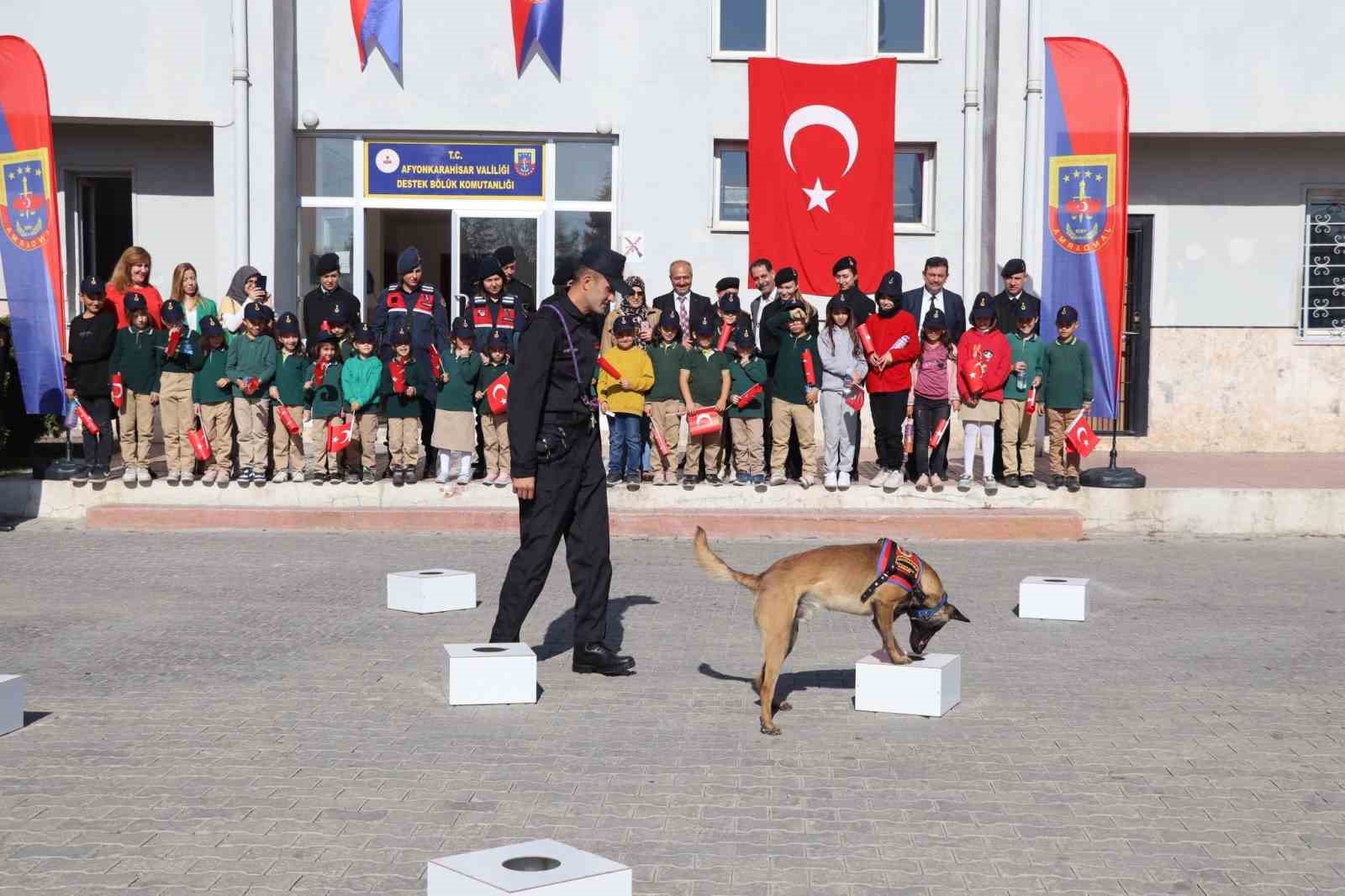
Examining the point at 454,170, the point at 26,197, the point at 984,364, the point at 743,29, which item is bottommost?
the point at 984,364

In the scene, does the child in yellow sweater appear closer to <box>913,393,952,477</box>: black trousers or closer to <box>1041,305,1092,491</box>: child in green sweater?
<box>913,393,952,477</box>: black trousers

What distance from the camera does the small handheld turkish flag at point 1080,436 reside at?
14281mm

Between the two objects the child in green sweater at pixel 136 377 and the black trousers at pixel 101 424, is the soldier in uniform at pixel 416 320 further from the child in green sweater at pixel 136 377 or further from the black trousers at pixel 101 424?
the black trousers at pixel 101 424

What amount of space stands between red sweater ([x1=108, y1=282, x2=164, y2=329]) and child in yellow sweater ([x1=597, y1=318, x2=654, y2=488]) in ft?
15.0

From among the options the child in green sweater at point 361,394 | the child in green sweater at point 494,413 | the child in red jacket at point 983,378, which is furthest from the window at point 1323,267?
the child in green sweater at point 361,394

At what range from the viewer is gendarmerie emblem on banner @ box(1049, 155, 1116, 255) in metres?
15.4

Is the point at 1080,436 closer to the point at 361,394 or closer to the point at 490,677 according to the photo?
the point at 361,394

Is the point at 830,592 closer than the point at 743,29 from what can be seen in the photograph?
Yes

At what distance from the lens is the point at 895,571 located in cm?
734

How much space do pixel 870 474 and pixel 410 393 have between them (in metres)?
4.82

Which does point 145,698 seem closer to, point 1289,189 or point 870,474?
point 870,474

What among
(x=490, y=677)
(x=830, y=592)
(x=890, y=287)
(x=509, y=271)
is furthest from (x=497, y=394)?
(x=830, y=592)

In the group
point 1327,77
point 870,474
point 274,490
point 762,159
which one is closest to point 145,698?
point 274,490

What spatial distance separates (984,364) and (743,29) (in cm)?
726
